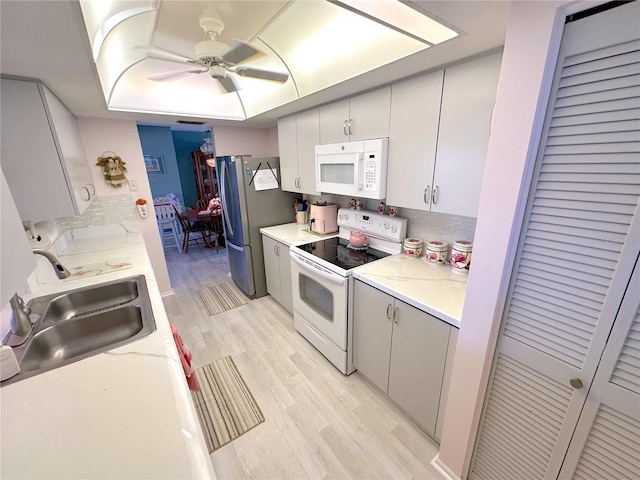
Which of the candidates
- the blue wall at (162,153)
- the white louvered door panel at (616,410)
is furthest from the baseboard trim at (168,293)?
the white louvered door panel at (616,410)

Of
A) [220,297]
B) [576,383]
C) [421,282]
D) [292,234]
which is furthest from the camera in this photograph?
[220,297]

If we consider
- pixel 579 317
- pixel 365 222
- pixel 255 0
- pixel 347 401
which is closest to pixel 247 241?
pixel 365 222

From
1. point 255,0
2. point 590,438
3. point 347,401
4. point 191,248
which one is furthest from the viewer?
point 191,248

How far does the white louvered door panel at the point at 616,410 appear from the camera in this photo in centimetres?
75

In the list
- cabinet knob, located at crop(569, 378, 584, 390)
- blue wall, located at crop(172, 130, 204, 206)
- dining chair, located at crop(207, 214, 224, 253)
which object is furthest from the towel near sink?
blue wall, located at crop(172, 130, 204, 206)

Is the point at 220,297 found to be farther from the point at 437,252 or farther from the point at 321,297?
the point at 437,252

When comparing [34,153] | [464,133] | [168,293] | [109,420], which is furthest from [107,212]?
[464,133]

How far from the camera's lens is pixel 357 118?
6.28 feet

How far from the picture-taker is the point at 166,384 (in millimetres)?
862

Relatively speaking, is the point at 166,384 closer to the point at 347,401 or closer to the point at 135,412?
the point at 135,412

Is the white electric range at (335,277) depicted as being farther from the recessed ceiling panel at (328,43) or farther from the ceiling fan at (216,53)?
the ceiling fan at (216,53)

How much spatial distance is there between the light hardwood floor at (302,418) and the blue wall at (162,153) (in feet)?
15.6

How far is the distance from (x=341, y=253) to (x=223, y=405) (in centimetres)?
138

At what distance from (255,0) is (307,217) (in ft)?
6.63
